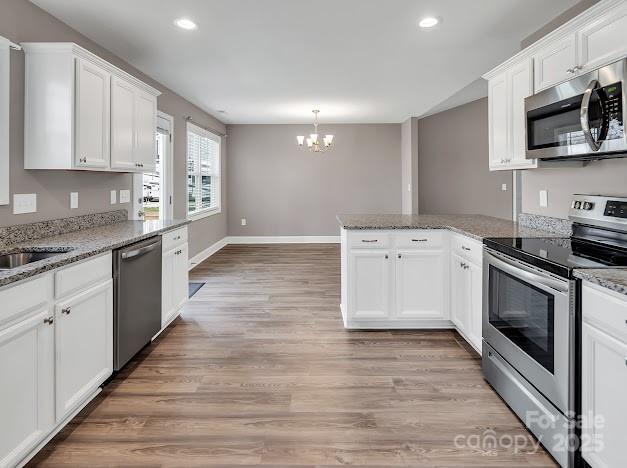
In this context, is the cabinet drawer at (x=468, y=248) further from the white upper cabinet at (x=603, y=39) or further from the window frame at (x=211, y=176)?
the window frame at (x=211, y=176)

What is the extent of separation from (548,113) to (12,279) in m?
2.81

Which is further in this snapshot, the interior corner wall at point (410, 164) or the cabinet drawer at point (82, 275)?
the interior corner wall at point (410, 164)

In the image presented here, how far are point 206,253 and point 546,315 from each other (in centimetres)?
605

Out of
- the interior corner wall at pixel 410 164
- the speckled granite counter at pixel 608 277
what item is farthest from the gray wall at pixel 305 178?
the speckled granite counter at pixel 608 277

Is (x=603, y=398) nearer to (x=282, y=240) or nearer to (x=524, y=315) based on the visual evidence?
(x=524, y=315)

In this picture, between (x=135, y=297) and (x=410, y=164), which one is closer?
(x=135, y=297)

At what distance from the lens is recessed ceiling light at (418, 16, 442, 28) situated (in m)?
3.20

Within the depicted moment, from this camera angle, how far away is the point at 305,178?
28.8 feet

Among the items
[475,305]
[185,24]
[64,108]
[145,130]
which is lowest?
[475,305]

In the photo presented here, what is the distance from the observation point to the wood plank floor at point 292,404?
190 cm

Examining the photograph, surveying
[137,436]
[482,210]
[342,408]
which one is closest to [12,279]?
[137,436]

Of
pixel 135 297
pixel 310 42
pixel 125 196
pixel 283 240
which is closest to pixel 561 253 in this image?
pixel 135 297

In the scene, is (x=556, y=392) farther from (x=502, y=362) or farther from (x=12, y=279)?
(x=12, y=279)

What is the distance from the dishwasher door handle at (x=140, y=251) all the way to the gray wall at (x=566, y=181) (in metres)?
2.91
